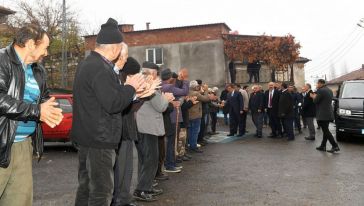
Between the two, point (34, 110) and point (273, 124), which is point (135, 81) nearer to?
point (34, 110)

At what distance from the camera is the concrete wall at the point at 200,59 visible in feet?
103

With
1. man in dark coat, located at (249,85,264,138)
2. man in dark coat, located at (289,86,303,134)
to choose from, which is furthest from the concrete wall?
man in dark coat, located at (249,85,264,138)

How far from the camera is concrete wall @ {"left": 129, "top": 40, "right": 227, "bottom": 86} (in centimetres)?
3139

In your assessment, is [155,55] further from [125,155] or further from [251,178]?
[125,155]

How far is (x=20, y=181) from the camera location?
3527mm

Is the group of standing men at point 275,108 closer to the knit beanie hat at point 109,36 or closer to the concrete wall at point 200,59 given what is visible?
the knit beanie hat at point 109,36

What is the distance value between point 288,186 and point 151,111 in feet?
8.74

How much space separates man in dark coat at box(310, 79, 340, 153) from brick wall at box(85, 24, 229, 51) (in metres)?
19.6

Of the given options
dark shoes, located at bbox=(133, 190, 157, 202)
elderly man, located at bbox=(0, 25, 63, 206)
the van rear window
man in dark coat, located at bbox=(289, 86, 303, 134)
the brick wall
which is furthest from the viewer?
the brick wall

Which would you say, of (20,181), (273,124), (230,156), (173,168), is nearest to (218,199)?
(173,168)

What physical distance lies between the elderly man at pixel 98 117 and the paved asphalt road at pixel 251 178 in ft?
7.73

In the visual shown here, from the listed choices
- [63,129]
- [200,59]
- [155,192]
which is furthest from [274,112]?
[200,59]

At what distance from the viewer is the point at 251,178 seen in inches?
316

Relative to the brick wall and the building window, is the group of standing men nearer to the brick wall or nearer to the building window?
the brick wall
